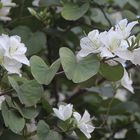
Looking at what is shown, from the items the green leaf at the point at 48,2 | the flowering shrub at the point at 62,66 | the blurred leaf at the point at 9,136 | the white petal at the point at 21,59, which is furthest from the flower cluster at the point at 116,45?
the green leaf at the point at 48,2

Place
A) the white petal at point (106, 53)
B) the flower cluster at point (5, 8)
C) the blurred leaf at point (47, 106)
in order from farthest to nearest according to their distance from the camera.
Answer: the flower cluster at point (5, 8) → the blurred leaf at point (47, 106) → the white petal at point (106, 53)

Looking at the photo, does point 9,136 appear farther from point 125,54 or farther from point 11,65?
point 125,54

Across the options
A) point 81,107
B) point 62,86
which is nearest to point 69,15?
point 81,107

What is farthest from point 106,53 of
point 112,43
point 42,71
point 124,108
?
point 124,108

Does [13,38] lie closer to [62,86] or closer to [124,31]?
[124,31]

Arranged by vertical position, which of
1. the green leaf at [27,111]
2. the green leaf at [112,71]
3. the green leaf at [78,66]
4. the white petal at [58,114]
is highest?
the green leaf at [78,66]

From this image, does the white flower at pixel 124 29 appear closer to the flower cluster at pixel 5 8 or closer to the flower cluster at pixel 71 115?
the flower cluster at pixel 71 115

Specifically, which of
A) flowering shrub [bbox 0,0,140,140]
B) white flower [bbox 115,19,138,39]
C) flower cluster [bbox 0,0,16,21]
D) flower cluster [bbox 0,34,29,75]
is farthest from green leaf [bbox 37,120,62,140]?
flower cluster [bbox 0,0,16,21]
